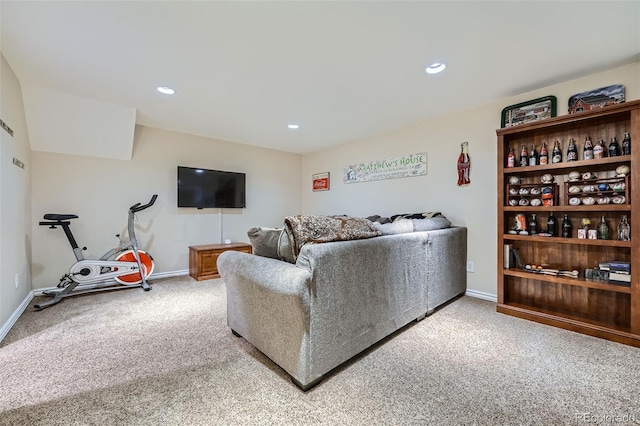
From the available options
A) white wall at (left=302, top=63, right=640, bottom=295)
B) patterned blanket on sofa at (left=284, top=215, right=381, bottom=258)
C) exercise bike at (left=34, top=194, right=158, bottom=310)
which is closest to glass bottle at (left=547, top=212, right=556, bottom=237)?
white wall at (left=302, top=63, right=640, bottom=295)

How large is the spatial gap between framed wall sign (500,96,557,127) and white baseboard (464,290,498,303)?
1.89 meters

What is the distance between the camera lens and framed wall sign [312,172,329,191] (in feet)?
16.9

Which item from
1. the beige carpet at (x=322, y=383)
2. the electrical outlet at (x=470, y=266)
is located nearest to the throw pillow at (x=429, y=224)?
the electrical outlet at (x=470, y=266)

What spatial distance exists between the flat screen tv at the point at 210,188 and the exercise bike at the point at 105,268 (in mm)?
471

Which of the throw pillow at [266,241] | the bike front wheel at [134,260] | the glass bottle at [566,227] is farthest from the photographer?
the bike front wheel at [134,260]

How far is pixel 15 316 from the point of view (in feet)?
8.11

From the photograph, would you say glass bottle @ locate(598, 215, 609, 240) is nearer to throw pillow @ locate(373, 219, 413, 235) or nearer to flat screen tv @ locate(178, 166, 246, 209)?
throw pillow @ locate(373, 219, 413, 235)

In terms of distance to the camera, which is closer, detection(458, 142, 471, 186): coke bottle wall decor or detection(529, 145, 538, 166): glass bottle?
detection(529, 145, 538, 166): glass bottle

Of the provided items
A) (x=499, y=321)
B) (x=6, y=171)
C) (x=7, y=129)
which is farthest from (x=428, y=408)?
(x=7, y=129)

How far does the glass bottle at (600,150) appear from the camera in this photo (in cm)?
225

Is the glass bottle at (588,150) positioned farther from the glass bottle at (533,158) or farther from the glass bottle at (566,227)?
the glass bottle at (566,227)

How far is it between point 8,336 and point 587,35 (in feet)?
16.3

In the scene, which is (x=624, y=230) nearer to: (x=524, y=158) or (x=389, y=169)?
(x=524, y=158)

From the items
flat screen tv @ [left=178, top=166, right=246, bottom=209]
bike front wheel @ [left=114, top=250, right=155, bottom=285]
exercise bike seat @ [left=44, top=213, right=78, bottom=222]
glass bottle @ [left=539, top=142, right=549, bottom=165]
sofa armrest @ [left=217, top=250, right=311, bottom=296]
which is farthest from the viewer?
flat screen tv @ [left=178, top=166, right=246, bottom=209]
